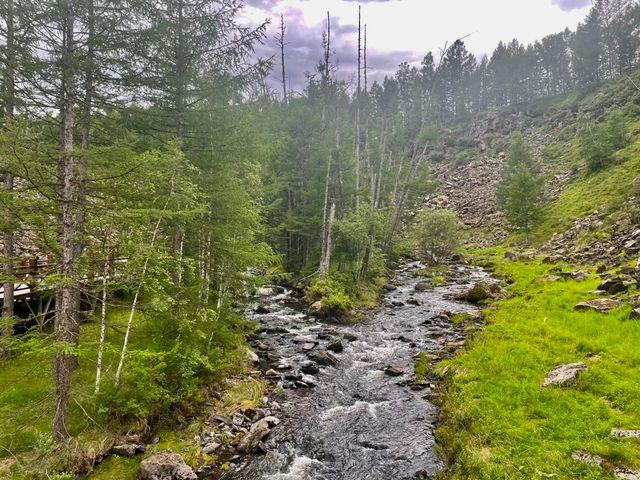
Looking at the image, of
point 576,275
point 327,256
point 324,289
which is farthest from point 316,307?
point 576,275

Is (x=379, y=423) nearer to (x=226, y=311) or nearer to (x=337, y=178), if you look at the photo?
(x=226, y=311)

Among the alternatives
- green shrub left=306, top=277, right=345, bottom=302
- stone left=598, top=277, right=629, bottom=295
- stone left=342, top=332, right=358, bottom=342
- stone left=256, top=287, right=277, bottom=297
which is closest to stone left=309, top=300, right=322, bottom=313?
green shrub left=306, top=277, right=345, bottom=302

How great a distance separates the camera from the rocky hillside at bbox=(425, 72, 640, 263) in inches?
1232

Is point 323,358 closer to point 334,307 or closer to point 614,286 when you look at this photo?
point 334,307

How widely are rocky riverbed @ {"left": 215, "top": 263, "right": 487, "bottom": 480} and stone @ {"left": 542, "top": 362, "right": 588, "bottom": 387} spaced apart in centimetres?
360

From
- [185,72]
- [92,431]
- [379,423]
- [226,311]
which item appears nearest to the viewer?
[92,431]

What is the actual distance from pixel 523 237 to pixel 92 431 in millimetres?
48950

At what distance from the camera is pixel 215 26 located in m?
13.9

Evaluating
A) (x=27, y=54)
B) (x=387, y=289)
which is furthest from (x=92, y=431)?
(x=387, y=289)

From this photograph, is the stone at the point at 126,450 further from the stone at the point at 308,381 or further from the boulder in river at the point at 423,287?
the boulder in river at the point at 423,287

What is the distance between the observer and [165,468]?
29.0ft

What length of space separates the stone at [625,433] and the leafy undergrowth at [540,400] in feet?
0.45

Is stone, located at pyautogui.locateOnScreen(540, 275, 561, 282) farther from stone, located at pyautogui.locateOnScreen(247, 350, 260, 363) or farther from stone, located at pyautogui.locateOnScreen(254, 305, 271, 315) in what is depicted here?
stone, located at pyautogui.locateOnScreen(247, 350, 260, 363)

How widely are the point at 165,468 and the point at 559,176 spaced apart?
6397cm
